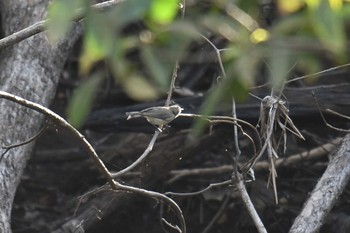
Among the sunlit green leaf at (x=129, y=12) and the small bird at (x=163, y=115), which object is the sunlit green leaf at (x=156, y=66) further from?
the small bird at (x=163, y=115)

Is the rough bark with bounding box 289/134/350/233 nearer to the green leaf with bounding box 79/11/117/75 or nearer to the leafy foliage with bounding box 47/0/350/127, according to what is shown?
the leafy foliage with bounding box 47/0/350/127

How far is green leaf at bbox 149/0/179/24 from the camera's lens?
2.95 ft

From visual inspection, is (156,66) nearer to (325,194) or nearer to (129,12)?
(129,12)

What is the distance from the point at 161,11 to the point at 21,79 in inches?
82.3

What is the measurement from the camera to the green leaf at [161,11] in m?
0.90

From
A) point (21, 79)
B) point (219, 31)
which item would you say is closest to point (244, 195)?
point (21, 79)

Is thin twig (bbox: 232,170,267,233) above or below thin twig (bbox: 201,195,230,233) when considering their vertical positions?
above

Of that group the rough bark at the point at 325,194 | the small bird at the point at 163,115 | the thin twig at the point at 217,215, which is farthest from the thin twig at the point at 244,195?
the thin twig at the point at 217,215

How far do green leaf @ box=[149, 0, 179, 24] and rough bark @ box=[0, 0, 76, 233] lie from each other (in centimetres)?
183

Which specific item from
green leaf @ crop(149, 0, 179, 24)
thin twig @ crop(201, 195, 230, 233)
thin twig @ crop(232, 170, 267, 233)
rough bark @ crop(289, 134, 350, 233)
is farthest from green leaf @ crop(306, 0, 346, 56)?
thin twig @ crop(201, 195, 230, 233)

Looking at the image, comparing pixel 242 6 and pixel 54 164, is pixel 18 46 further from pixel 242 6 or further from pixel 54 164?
pixel 242 6

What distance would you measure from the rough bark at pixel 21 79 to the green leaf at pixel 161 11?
1.83 m

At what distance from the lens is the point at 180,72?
4.01 meters

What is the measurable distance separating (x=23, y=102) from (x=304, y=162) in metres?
1.84
